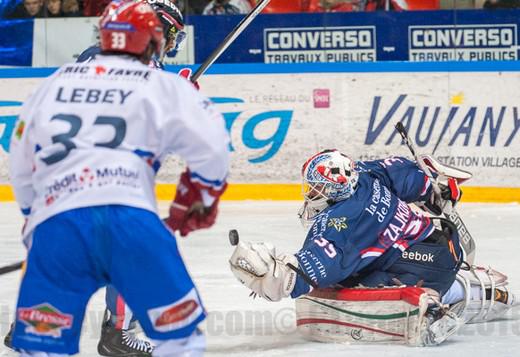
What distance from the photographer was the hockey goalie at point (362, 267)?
14.1ft

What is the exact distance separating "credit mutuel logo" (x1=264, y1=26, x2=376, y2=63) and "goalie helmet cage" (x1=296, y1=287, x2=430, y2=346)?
4.27 meters

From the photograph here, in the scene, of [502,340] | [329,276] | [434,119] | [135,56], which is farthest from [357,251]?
[434,119]

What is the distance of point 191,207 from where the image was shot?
308cm

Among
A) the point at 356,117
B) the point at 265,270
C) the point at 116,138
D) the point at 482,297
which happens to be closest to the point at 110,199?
the point at 116,138

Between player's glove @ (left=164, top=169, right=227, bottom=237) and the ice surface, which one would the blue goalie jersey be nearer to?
the ice surface

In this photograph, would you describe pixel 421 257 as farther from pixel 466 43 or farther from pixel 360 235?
pixel 466 43

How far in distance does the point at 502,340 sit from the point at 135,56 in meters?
2.00

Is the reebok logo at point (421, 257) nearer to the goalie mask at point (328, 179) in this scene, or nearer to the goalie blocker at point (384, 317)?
the goalie blocker at point (384, 317)

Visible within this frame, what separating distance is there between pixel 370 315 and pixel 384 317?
5 centimetres

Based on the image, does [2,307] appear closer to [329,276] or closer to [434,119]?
[329,276]

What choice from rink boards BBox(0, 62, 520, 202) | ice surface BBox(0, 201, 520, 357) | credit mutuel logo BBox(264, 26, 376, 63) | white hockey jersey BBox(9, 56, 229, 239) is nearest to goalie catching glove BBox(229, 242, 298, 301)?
ice surface BBox(0, 201, 520, 357)

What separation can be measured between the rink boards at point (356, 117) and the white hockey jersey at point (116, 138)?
17.5 ft

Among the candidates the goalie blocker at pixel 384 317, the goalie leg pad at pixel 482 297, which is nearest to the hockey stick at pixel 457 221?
the goalie leg pad at pixel 482 297

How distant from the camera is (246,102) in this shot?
8.45 metres
